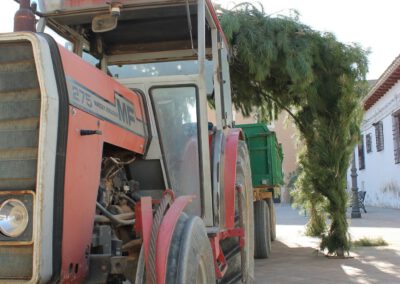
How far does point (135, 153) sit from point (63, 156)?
1174mm

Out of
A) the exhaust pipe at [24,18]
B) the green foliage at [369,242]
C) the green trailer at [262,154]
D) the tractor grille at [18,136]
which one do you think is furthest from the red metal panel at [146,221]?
the green foliage at [369,242]

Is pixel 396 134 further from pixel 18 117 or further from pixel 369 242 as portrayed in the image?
pixel 18 117

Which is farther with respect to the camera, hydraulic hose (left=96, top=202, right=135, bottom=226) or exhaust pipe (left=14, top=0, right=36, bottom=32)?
exhaust pipe (left=14, top=0, right=36, bottom=32)

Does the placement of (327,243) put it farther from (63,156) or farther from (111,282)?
(63,156)

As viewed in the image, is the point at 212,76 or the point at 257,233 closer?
the point at 212,76

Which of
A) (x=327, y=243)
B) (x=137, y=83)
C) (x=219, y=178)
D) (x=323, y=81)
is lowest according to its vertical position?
(x=327, y=243)

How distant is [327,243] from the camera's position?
8.13 meters

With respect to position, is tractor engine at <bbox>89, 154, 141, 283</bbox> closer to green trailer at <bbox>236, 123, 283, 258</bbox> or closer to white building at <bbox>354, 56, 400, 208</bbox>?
green trailer at <bbox>236, 123, 283, 258</bbox>

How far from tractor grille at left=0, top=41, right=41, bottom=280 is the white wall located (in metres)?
16.2

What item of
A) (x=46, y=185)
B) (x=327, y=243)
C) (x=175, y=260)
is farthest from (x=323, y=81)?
(x=46, y=185)

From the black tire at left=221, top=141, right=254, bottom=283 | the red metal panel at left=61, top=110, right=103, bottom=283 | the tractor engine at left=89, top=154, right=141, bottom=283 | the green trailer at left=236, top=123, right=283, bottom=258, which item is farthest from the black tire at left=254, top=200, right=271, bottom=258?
the red metal panel at left=61, top=110, right=103, bottom=283

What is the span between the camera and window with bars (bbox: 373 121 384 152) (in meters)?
21.8

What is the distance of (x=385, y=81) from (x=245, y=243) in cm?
1542

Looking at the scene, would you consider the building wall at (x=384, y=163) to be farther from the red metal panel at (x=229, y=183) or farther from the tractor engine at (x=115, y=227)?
the tractor engine at (x=115, y=227)
